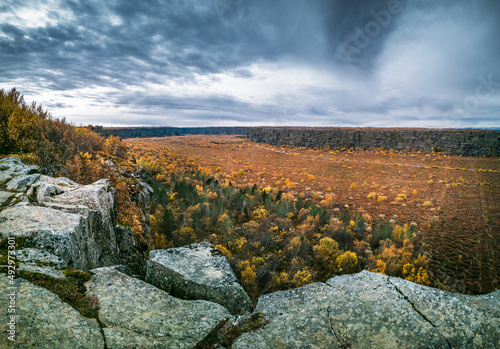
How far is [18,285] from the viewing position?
305cm

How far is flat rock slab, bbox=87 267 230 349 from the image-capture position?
3135 millimetres

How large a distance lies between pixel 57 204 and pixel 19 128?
524cm

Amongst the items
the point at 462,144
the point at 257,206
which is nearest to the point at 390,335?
the point at 257,206

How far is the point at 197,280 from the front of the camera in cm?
492

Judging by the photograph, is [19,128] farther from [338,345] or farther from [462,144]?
[462,144]

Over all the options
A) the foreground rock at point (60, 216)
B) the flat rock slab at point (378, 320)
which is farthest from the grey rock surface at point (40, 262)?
the flat rock slab at point (378, 320)

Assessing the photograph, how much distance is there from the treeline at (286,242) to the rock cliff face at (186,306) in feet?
9.09

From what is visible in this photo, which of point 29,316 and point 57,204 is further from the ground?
point 57,204

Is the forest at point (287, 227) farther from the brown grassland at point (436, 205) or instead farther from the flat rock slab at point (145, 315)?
the flat rock slab at point (145, 315)

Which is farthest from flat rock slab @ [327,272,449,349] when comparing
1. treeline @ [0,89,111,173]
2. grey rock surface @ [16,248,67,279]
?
treeline @ [0,89,111,173]

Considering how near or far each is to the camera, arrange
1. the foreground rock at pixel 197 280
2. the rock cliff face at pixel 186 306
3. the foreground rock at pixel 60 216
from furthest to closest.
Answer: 1. the foreground rock at pixel 197 280
2. the foreground rock at pixel 60 216
3. the rock cliff face at pixel 186 306

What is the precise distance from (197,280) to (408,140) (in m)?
59.1

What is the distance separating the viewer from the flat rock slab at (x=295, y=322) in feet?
11.9

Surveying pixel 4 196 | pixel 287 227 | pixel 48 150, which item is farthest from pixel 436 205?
pixel 48 150
